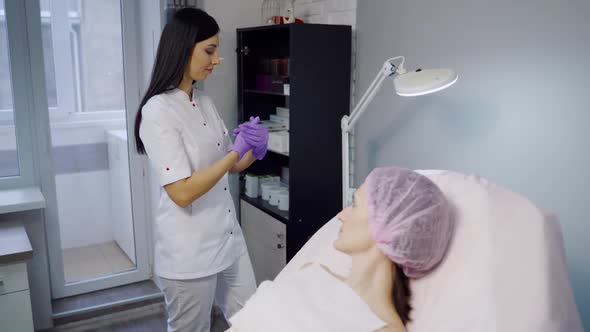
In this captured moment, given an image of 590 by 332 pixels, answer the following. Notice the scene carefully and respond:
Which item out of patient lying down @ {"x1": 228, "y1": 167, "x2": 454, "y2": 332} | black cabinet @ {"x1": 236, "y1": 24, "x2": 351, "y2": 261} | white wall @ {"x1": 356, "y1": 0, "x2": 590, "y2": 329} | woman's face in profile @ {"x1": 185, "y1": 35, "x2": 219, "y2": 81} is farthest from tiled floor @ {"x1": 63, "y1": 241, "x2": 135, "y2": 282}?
patient lying down @ {"x1": 228, "y1": 167, "x2": 454, "y2": 332}

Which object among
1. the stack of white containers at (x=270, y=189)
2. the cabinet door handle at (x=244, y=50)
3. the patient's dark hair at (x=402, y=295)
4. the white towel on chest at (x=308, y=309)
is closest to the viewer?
the white towel on chest at (x=308, y=309)

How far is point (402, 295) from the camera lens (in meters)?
1.22

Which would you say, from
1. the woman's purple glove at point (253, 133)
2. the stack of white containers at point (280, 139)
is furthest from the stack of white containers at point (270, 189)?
the woman's purple glove at point (253, 133)

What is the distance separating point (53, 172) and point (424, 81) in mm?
2007

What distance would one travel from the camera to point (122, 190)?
→ 9.69 ft

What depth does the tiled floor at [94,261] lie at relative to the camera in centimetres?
288

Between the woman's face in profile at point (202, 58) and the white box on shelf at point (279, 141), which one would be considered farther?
the white box on shelf at point (279, 141)

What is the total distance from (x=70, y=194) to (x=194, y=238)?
1.40m

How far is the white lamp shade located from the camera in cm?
138

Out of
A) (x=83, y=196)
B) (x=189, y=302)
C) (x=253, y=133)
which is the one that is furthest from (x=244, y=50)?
(x=189, y=302)

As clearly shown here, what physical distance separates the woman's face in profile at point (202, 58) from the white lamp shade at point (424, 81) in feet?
2.01

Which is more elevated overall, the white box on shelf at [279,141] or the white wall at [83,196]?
the white box on shelf at [279,141]

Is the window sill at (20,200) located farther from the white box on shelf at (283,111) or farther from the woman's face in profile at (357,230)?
the woman's face in profile at (357,230)

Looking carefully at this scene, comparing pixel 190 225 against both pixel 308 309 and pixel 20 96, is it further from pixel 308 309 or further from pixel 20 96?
pixel 20 96
